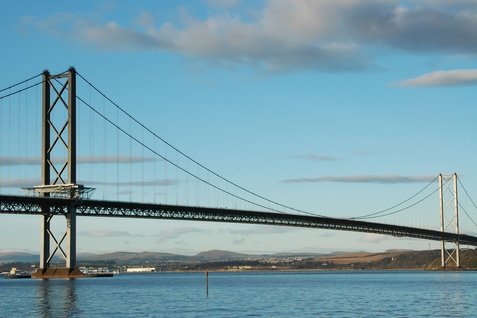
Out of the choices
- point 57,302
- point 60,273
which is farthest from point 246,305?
point 60,273

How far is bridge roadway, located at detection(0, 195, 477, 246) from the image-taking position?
86062mm

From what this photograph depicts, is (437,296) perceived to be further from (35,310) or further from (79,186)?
(79,186)

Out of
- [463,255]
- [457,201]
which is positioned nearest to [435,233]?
[457,201]

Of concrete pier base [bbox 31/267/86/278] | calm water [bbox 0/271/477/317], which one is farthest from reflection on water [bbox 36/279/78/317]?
concrete pier base [bbox 31/267/86/278]

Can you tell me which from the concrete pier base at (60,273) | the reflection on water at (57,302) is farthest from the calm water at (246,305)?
the concrete pier base at (60,273)

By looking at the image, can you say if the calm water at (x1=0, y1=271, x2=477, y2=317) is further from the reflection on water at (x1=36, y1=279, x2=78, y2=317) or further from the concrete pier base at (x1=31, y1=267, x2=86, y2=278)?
the concrete pier base at (x1=31, y1=267, x2=86, y2=278)

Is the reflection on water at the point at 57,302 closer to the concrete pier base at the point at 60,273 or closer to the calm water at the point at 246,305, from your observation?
the calm water at the point at 246,305

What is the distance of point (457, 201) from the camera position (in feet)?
536

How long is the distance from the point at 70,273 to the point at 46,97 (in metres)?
17.9

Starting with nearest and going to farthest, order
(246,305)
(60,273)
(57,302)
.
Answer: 1. (246,305)
2. (57,302)
3. (60,273)

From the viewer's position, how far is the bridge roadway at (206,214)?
86062 mm

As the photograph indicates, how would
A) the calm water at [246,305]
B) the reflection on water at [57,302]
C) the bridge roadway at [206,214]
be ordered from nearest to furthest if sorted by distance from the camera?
the calm water at [246,305] < the reflection on water at [57,302] < the bridge roadway at [206,214]

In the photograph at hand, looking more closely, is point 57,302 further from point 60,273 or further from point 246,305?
point 60,273

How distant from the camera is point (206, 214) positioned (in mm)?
108438
